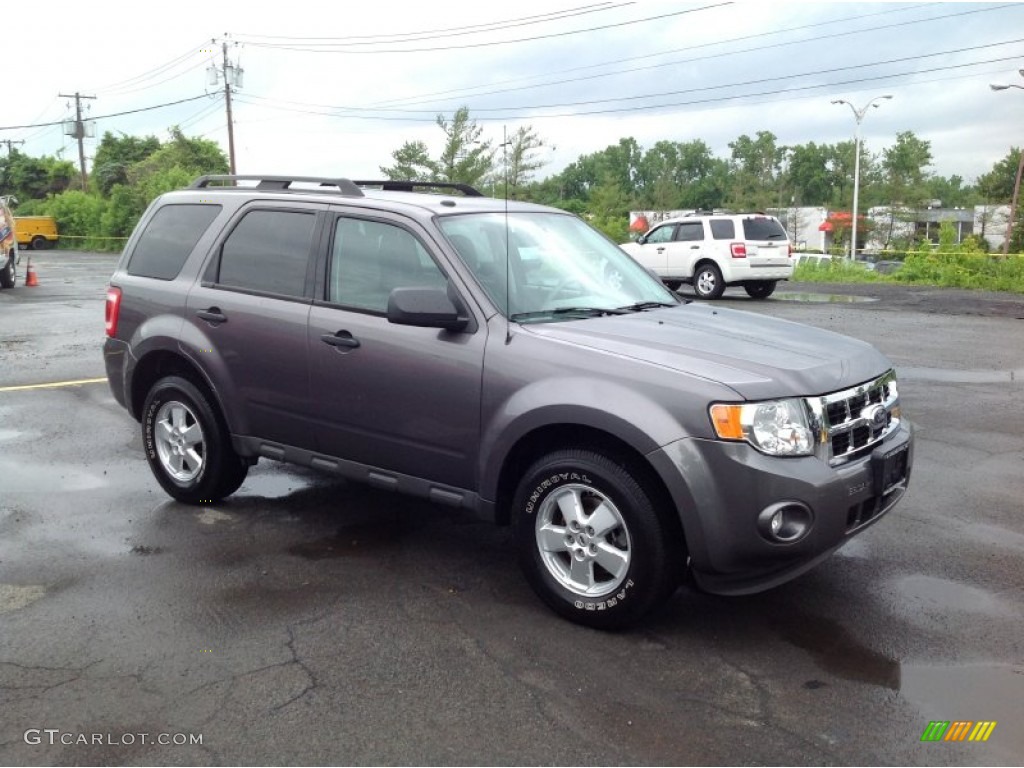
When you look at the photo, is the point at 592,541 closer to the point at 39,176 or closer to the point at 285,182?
the point at 285,182

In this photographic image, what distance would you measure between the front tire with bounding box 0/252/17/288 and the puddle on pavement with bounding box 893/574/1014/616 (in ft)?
77.5

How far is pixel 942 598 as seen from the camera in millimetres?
4484

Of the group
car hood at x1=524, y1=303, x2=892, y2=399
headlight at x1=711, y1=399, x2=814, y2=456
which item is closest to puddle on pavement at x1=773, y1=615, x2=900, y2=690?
headlight at x1=711, y1=399, x2=814, y2=456

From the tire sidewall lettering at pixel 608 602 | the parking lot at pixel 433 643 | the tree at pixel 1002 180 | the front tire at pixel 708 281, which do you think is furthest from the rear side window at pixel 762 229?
the tree at pixel 1002 180

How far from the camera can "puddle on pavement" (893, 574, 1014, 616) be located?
4.35m

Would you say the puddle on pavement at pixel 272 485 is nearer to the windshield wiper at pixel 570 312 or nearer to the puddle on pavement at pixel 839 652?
the windshield wiper at pixel 570 312

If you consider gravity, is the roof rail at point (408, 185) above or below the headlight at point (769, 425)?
above

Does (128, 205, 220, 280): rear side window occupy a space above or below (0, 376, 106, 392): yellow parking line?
above

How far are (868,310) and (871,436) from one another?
49.6 feet

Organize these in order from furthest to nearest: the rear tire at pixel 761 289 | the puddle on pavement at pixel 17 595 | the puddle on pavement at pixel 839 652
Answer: the rear tire at pixel 761 289 → the puddle on pavement at pixel 17 595 → the puddle on pavement at pixel 839 652

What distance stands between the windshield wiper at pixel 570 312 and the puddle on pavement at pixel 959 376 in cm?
675

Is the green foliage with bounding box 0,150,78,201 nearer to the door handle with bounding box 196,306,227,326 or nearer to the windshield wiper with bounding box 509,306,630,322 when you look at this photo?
the door handle with bounding box 196,306,227,326

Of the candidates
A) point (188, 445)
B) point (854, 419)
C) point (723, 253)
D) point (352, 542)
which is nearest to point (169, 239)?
point (188, 445)

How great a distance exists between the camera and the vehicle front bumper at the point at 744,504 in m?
3.76
